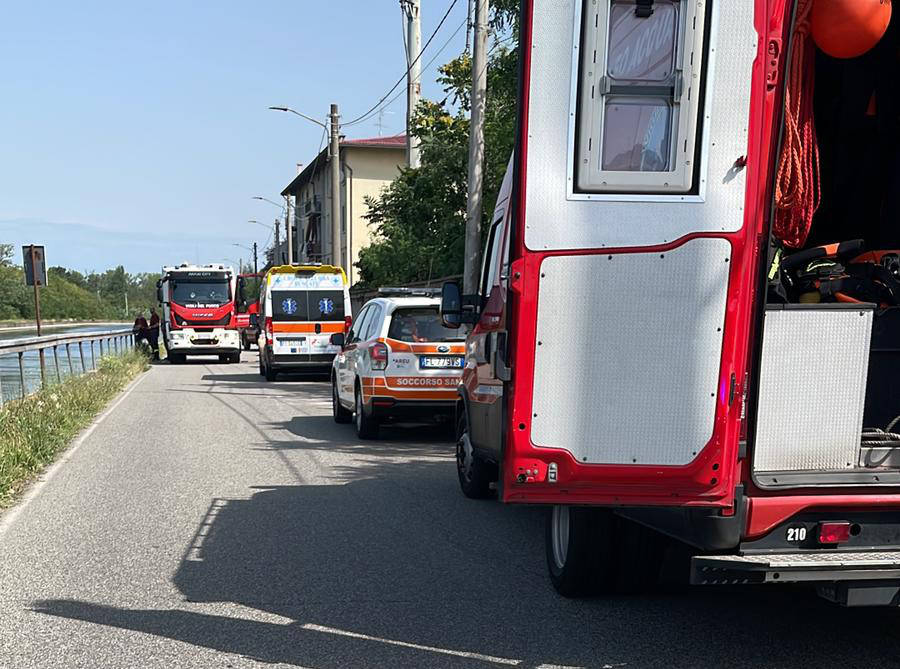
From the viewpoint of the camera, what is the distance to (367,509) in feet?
28.1

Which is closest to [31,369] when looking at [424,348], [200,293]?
[424,348]

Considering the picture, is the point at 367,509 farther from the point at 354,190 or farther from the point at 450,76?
the point at 354,190

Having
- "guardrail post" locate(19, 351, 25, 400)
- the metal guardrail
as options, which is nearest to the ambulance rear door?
the metal guardrail

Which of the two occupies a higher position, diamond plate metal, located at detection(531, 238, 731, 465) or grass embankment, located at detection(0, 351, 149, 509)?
diamond plate metal, located at detection(531, 238, 731, 465)

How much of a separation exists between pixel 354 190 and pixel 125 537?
55542mm

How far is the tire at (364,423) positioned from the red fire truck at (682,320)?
8578mm

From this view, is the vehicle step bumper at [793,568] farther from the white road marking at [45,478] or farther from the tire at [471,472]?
the white road marking at [45,478]

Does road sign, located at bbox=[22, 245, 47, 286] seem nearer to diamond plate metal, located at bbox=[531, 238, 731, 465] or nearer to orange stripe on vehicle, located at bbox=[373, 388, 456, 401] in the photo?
orange stripe on vehicle, located at bbox=[373, 388, 456, 401]

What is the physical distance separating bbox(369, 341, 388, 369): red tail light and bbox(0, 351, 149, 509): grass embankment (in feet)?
12.0

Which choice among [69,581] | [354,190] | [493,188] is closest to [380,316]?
[69,581]

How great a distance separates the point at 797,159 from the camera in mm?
4867

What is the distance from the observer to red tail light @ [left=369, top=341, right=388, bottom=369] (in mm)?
12586

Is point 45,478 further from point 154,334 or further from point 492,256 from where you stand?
point 154,334

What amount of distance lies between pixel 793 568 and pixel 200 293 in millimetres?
33739
